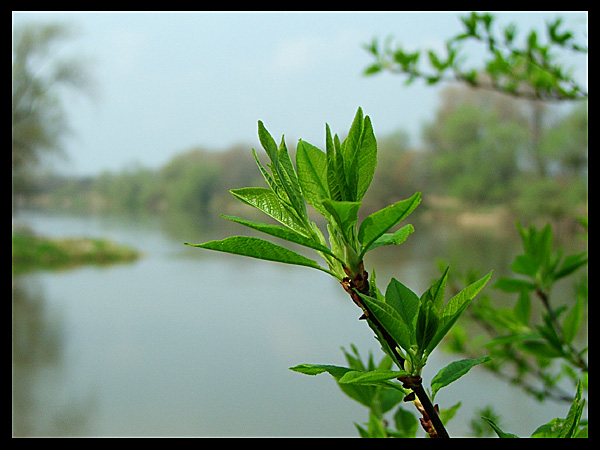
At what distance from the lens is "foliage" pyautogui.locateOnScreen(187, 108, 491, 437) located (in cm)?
8

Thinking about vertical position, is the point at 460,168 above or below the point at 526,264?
above

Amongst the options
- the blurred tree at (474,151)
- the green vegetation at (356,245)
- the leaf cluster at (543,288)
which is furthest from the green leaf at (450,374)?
A: the blurred tree at (474,151)

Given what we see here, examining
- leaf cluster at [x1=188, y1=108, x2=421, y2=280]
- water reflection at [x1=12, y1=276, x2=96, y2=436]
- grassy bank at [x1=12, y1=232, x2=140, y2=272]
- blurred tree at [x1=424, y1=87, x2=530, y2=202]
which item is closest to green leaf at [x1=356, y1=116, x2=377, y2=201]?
leaf cluster at [x1=188, y1=108, x2=421, y2=280]

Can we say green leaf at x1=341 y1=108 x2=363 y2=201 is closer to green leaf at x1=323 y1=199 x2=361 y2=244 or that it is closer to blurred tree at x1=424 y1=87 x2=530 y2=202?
green leaf at x1=323 y1=199 x2=361 y2=244

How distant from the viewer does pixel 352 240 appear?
0.29 ft

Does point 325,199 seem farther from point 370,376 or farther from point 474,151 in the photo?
point 474,151

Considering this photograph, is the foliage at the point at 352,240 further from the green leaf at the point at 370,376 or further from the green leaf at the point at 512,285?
the green leaf at the point at 512,285

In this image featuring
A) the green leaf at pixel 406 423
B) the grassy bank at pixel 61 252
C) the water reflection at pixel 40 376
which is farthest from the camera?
the grassy bank at pixel 61 252

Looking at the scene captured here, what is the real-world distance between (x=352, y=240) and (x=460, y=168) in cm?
383

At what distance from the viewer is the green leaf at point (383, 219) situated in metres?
0.07

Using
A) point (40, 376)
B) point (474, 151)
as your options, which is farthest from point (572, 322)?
point (474, 151)

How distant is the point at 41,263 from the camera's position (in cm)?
357
